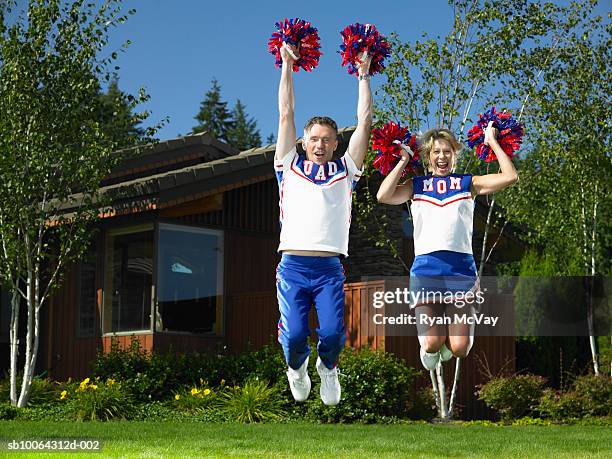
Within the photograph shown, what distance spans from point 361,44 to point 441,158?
2.94 feet

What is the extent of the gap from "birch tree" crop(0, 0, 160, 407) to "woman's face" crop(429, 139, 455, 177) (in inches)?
481

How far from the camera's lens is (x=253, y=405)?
17.0 meters

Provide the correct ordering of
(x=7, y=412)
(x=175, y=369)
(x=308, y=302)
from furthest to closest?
(x=175, y=369) < (x=7, y=412) < (x=308, y=302)

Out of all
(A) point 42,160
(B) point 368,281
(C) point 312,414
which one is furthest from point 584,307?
(A) point 42,160

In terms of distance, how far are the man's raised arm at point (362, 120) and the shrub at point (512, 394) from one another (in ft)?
42.8

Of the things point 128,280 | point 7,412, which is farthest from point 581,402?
point 7,412

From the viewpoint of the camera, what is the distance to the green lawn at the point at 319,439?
1154 centimetres

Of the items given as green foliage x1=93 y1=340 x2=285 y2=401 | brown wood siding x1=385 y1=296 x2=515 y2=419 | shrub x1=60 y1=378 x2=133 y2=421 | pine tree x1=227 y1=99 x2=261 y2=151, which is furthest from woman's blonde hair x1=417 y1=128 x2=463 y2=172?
Result: pine tree x1=227 y1=99 x2=261 y2=151

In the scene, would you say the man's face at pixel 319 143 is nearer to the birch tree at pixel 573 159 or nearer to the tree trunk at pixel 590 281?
the birch tree at pixel 573 159

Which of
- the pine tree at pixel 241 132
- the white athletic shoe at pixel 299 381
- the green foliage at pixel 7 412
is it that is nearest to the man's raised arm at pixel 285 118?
the white athletic shoe at pixel 299 381

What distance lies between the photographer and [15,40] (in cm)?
1759

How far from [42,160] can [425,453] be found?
29.3 ft

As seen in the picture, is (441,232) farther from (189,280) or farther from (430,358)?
(189,280)

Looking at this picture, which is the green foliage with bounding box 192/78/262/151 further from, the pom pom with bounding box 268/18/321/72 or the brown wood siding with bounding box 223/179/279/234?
the pom pom with bounding box 268/18/321/72
